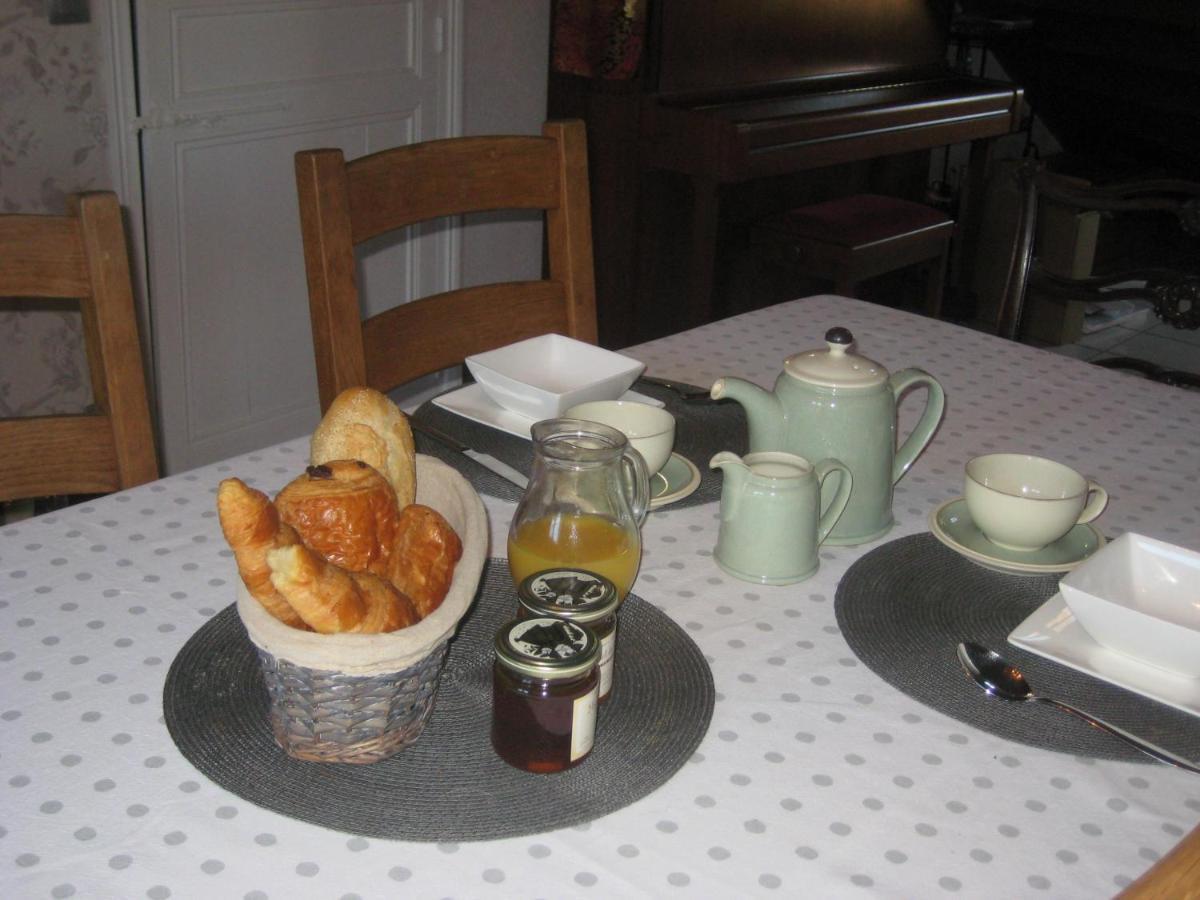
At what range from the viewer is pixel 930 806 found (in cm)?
71

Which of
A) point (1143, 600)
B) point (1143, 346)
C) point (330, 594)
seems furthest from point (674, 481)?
point (1143, 346)

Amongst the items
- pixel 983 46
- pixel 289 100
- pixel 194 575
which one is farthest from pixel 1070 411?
pixel 983 46

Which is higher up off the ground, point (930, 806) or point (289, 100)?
point (289, 100)

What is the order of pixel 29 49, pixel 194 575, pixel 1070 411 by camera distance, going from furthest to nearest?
pixel 29 49 < pixel 1070 411 < pixel 194 575

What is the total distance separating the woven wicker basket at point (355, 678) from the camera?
0.65 meters

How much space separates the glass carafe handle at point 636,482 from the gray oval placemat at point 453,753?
0.09 meters

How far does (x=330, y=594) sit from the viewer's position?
641 mm

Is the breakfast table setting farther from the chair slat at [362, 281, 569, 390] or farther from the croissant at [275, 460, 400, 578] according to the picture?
the chair slat at [362, 281, 569, 390]

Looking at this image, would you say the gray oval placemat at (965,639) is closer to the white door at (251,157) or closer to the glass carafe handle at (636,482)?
the glass carafe handle at (636,482)

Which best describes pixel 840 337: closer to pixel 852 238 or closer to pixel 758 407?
pixel 758 407

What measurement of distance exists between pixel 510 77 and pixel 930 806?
2.47 m

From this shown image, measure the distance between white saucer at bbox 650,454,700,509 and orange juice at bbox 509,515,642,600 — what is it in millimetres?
189

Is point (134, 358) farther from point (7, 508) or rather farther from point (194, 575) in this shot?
point (7, 508)

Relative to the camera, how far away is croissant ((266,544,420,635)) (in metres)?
0.63
